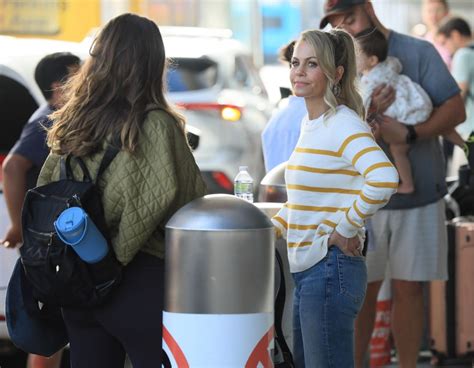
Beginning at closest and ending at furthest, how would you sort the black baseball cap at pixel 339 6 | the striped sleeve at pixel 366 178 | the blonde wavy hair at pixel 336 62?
the striped sleeve at pixel 366 178 → the blonde wavy hair at pixel 336 62 → the black baseball cap at pixel 339 6

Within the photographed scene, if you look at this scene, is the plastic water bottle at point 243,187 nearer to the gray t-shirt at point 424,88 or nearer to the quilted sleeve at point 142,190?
the gray t-shirt at point 424,88

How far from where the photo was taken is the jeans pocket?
454 cm

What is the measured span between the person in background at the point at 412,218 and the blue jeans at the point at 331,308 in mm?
1591

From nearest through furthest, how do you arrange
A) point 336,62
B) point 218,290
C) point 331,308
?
1. point 218,290
2. point 331,308
3. point 336,62

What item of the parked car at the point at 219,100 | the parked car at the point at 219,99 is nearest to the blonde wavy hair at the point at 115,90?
the parked car at the point at 219,100

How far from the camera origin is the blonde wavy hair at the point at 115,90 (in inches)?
172

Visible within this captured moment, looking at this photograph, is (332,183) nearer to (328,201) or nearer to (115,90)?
(328,201)

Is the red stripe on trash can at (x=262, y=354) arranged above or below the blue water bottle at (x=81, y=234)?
below

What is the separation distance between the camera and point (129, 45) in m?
4.45

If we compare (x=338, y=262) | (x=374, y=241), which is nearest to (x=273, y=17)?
(x=374, y=241)

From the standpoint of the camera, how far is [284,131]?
20.5 feet

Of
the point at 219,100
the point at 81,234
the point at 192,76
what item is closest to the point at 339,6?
the point at 81,234

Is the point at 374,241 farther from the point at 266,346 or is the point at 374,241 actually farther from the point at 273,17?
the point at 273,17

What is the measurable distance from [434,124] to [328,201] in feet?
5.68
